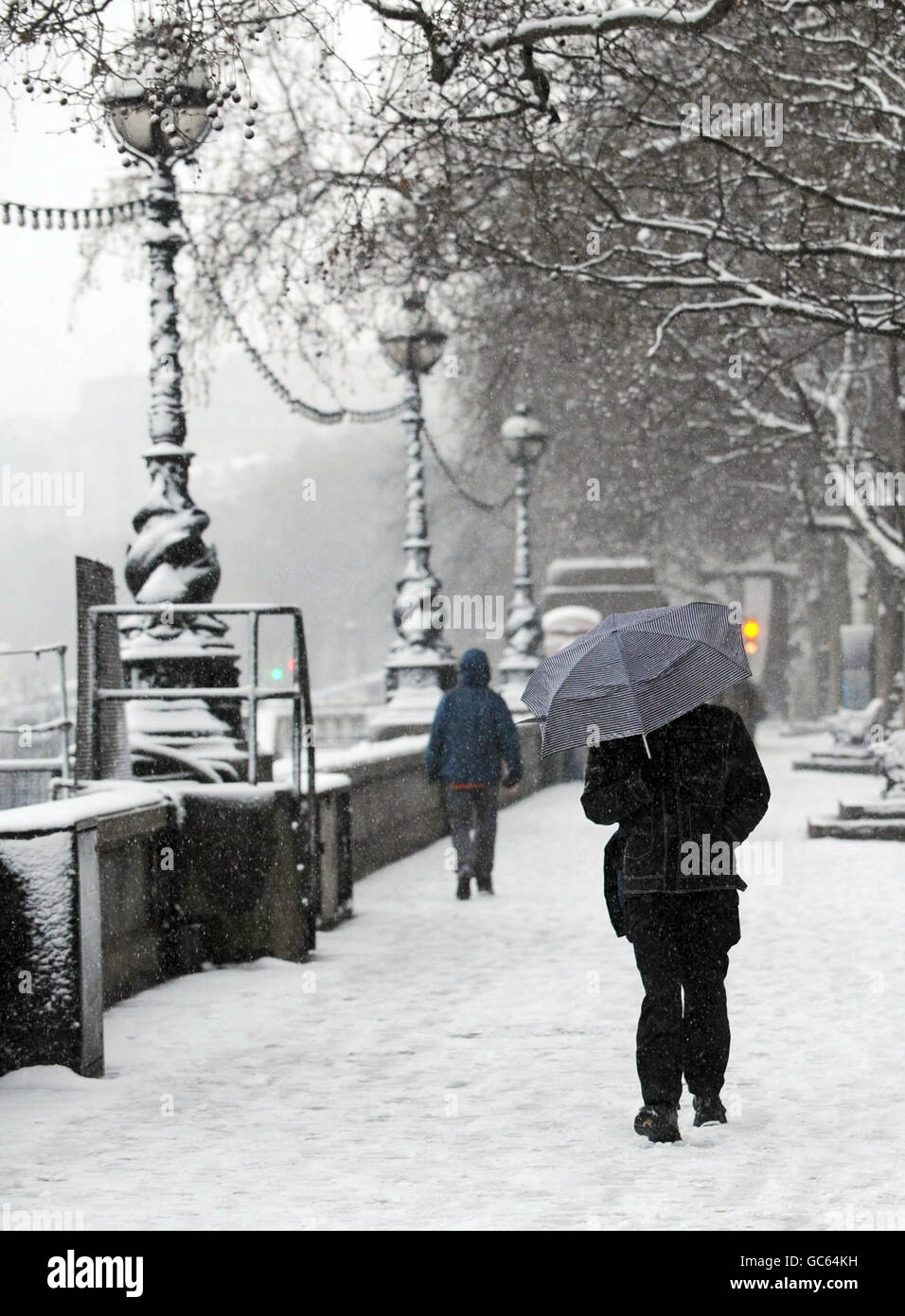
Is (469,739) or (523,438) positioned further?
(523,438)

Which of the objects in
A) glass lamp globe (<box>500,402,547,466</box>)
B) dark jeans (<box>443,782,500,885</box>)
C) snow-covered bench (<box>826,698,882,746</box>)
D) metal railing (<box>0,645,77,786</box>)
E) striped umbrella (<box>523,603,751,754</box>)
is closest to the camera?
striped umbrella (<box>523,603,751,754</box>)

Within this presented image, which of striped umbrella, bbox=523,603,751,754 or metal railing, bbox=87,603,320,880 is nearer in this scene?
striped umbrella, bbox=523,603,751,754

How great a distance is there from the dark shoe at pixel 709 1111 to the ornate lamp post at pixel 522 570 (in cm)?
2115

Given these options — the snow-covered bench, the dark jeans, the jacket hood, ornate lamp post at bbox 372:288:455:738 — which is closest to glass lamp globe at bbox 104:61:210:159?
the jacket hood

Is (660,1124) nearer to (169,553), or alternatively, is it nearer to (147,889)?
(147,889)

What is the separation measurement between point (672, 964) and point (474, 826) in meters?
7.75

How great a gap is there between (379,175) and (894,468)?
45.8 feet

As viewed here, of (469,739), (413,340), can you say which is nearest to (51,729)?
(469,739)

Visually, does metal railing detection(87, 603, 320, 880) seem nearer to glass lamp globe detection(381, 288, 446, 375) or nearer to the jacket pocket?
the jacket pocket

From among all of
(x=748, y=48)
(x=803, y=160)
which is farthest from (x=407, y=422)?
(x=748, y=48)

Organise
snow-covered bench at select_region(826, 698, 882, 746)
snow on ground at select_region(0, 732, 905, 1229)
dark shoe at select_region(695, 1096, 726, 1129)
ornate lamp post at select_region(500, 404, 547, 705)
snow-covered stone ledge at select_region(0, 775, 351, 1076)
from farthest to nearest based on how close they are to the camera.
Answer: snow-covered bench at select_region(826, 698, 882, 746)
ornate lamp post at select_region(500, 404, 547, 705)
snow-covered stone ledge at select_region(0, 775, 351, 1076)
dark shoe at select_region(695, 1096, 726, 1129)
snow on ground at select_region(0, 732, 905, 1229)

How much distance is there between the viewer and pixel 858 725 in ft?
107

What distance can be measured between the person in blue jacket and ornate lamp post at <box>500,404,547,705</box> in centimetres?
1364

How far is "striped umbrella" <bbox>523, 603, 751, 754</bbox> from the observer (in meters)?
6.64
